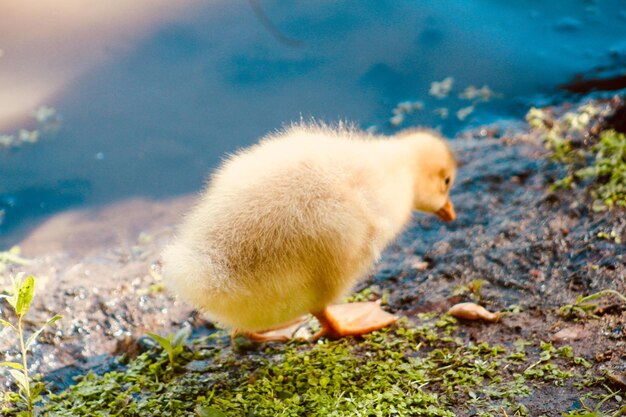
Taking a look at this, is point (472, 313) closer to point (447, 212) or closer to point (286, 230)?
point (447, 212)

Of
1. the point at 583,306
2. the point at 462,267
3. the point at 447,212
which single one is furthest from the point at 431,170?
the point at 583,306

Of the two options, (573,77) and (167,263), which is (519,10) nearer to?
(573,77)

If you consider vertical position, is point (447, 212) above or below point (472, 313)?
above

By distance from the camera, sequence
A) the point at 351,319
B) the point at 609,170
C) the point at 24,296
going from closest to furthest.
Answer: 1. the point at 24,296
2. the point at 351,319
3. the point at 609,170

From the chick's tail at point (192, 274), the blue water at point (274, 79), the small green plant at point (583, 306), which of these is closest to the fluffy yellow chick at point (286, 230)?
the chick's tail at point (192, 274)

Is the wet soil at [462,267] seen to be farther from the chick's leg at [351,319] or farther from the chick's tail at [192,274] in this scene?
the chick's tail at [192,274]

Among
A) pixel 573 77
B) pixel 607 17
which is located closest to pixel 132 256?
pixel 573 77

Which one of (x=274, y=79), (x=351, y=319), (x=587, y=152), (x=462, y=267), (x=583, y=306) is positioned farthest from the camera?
(x=274, y=79)
